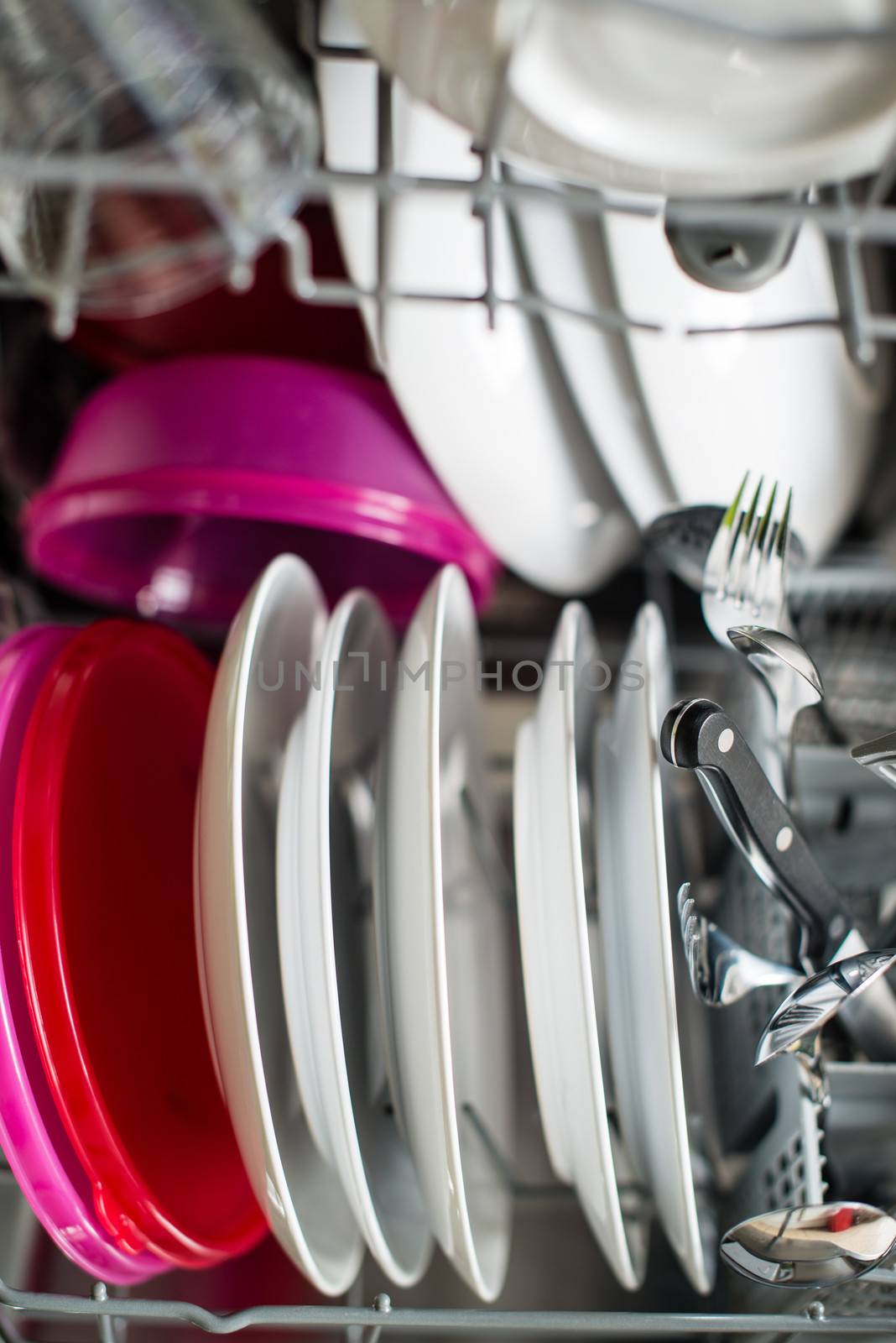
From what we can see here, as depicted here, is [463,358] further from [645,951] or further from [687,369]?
[645,951]

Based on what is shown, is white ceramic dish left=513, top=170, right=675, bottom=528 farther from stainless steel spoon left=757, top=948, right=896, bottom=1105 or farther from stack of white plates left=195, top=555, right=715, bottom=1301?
stainless steel spoon left=757, top=948, right=896, bottom=1105

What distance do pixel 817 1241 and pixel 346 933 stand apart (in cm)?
28

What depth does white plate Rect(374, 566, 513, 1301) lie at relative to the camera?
0.46 metres

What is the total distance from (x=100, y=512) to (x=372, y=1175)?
0.39m

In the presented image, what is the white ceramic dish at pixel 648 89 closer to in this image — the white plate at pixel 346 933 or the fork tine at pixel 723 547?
the fork tine at pixel 723 547

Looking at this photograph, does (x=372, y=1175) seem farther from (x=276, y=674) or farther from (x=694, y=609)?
(x=694, y=609)

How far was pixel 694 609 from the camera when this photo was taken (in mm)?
863

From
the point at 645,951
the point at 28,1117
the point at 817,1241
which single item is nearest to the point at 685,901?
the point at 645,951

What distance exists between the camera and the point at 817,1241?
1.46 ft

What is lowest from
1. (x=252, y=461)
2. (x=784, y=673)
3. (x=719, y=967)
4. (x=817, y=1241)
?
(x=817, y=1241)

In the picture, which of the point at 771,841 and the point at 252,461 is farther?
the point at 252,461

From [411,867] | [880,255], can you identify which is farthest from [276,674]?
[880,255]

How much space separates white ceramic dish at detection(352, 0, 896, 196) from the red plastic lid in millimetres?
308

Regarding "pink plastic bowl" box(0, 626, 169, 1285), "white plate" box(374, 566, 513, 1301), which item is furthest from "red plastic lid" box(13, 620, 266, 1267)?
"white plate" box(374, 566, 513, 1301)
